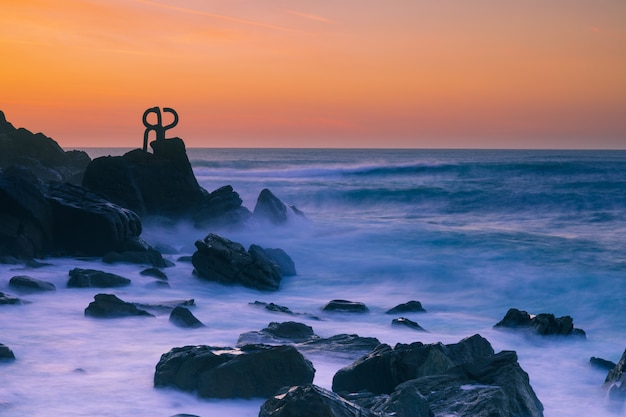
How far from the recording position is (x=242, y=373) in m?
7.36

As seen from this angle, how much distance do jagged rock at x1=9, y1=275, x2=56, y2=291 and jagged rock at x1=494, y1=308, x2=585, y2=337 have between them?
7263 mm

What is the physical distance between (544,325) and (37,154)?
2477cm

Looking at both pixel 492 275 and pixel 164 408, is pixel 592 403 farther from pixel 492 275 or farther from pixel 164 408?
pixel 492 275

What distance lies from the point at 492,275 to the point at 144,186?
31.0 ft

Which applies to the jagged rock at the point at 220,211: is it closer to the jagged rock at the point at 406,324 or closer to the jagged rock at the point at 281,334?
the jagged rock at the point at 406,324

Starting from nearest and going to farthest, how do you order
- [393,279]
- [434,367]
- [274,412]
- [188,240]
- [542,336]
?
[274,412] < [434,367] < [542,336] < [393,279] < [188,240]

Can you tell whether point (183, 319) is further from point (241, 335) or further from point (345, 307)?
point (345, 307)

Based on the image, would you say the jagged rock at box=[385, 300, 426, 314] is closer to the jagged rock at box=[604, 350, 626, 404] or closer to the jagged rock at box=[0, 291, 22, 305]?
the jagged rock at box=[604, 350, 626, 404]

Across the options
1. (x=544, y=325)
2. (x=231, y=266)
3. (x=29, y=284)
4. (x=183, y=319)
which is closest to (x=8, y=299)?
(x=29, y=284)

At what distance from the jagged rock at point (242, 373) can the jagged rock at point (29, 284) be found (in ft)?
17.9

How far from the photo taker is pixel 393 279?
1805 centimetres

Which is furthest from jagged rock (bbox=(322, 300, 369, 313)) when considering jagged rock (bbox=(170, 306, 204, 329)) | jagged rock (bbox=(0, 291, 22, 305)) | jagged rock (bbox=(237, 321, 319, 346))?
jagged rock (bbox=(0, 291, 22, 305))

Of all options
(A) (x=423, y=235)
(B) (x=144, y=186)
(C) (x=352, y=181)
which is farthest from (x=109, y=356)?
(C) (x=352, y=181)

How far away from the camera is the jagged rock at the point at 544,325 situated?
38.6ft
